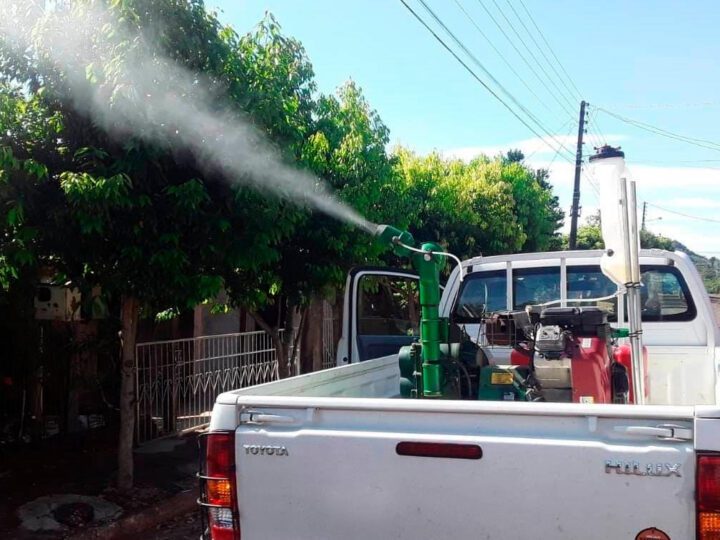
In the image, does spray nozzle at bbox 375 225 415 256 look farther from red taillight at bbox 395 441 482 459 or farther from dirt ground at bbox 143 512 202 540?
dirt ground at bbox 143 512 202 540

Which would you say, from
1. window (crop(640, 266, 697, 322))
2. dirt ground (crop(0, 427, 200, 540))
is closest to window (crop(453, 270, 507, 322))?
window (crop(640, 266, 697, 322))

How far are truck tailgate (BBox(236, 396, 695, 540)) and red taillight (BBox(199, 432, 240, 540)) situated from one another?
4 cm

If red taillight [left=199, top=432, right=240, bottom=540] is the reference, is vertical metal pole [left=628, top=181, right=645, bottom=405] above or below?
above

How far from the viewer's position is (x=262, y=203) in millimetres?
5738

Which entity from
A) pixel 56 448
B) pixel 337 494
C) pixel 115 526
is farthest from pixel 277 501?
pixel 56 448

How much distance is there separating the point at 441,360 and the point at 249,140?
2.59 m

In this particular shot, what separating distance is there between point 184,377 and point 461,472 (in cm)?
658

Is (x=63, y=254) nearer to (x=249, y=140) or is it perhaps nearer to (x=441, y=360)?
(x=249, y=140)

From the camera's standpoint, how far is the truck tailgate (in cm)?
228

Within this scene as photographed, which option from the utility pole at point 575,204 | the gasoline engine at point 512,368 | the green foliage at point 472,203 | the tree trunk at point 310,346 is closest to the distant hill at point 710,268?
the utility pole at point 575,204

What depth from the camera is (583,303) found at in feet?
16.7

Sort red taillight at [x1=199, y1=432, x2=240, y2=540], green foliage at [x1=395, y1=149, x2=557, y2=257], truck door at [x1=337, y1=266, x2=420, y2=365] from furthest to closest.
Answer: green foliage at [x1=395, y1=149, x2=557, y2=257], truck door at [x1=337, y1=266, x2=420, y2=365], red taillight at [x1=199, y1=432, x2=240, y2=540]

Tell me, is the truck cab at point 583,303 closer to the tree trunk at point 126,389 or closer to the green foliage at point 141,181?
the green foliage at point 141,181

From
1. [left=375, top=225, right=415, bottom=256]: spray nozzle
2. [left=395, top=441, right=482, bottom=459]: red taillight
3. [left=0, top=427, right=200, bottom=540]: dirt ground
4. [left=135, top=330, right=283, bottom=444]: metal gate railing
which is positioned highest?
[left=375, top=225, right=415, bottom=256]: spray nozzle
